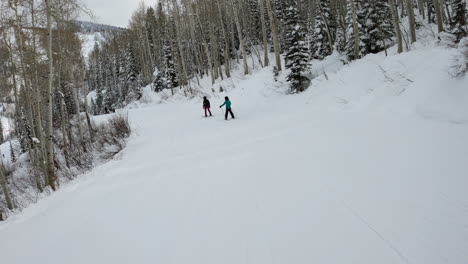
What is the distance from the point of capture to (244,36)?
42.8 metres

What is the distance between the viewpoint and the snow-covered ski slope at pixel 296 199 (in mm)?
2928

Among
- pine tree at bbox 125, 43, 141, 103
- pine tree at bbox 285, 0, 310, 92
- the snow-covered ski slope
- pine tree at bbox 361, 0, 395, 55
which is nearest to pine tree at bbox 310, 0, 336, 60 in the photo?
pine tree at bbox 361, 0, 395, 55

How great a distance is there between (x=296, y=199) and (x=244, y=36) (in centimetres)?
4224

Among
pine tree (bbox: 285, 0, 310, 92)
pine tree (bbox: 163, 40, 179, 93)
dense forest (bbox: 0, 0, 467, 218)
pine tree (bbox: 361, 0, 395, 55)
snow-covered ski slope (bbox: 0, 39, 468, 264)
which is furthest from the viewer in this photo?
pine tree (bbox: 163, 40, 179, 93)

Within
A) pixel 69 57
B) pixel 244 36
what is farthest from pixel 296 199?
pixel 244 36

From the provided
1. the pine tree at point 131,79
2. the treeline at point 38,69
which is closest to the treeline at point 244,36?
the pine tree at point 131,79

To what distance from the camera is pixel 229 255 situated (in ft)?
9.69

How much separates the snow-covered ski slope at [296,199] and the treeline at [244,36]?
5172 millimetres

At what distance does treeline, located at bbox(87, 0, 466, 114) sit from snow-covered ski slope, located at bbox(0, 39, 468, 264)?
5.17 metres

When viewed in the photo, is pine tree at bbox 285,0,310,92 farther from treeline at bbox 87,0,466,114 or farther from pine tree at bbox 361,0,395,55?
pine tree at bbox 361,0,395,55

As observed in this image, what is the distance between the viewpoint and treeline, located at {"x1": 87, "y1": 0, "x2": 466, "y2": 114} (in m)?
16.4

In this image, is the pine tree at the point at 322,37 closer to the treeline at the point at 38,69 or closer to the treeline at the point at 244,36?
the treeline at the point at 244,36

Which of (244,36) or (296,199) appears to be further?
(244,36)

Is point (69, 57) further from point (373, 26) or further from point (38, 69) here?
point (373, 26)
